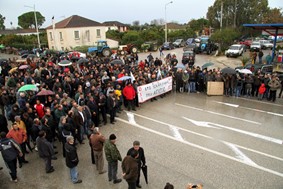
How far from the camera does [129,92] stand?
12.7m

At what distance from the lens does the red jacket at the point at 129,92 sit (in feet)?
41.6

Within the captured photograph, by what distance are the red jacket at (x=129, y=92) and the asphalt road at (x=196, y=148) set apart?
2.78 ft

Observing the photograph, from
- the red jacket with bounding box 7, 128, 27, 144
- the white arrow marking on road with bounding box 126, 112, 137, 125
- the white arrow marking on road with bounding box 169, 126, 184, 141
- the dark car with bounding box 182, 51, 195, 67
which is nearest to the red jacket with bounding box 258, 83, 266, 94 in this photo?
the white arrow marking on road with bounding box 169, 126, 184, 141

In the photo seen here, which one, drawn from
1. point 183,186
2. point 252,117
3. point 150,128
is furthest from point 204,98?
point 183,186

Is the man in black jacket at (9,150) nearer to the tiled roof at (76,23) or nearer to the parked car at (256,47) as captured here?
the parked car at (256,47)

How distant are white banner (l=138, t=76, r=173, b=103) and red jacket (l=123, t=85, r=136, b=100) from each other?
985 millimetres

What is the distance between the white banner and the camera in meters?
14.0

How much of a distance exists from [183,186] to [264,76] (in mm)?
10501

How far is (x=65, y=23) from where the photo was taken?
4525 centimetres

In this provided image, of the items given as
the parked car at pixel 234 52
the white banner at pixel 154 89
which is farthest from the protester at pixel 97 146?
the parked car at pixel 234 52

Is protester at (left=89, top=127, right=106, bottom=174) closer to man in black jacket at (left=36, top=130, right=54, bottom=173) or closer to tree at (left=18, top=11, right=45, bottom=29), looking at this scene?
man in black jacket at (left=36, top=130, right=54, bottom=173)

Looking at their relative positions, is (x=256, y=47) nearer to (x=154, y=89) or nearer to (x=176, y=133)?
(x=154, y=89)

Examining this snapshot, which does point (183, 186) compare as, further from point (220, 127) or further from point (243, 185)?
point (220, 127)

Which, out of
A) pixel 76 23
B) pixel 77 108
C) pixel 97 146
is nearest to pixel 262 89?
pixel 77 108
